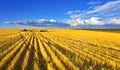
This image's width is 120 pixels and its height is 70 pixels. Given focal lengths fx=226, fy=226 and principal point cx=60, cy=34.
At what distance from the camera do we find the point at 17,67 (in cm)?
1045

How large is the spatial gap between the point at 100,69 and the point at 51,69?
86.2 inches

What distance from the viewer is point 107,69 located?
10195mm

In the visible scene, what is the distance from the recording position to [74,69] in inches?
392

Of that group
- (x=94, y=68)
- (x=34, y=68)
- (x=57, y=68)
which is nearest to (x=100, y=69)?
(x=94, y=68)

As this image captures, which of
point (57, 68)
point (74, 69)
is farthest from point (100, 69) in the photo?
point (57, 68)

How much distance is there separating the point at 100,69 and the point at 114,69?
2.26ft

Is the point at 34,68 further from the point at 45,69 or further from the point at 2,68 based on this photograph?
the point at 2,68

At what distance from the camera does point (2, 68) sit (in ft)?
33.5

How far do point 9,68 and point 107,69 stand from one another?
439 cm

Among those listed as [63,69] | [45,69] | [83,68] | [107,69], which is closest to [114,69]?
[107,69]

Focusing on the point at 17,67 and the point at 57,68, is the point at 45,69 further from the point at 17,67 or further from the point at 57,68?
the point at 17,67

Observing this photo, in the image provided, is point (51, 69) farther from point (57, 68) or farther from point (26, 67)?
point (26, 67)

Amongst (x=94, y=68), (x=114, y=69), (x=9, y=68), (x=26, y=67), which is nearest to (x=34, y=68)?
(x=26, y=67)

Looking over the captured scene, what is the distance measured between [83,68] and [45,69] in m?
1.72
